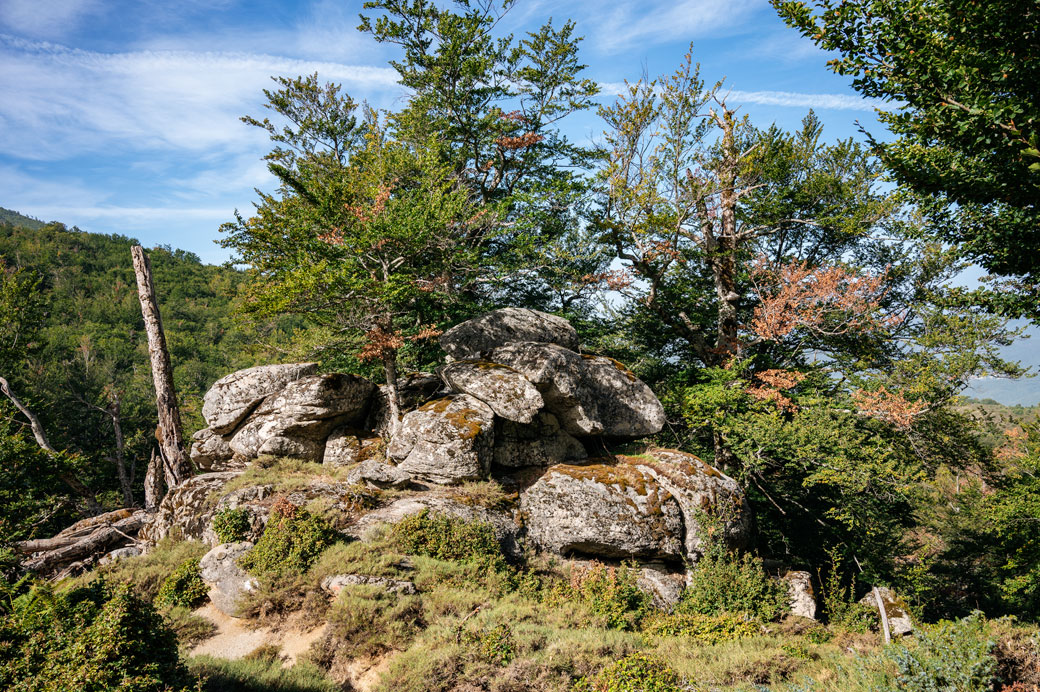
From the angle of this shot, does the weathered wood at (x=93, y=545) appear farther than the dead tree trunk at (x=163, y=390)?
No

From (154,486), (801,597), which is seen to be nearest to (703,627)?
(801,597)

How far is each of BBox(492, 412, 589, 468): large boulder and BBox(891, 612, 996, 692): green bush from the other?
8998 millimetres

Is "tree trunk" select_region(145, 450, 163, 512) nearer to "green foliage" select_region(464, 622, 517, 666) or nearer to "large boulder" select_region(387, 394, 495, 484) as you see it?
"large boulder" select_region(387, 394, 495, 484)

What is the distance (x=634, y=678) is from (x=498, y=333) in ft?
36.8

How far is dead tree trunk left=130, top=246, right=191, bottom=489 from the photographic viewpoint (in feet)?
49.0

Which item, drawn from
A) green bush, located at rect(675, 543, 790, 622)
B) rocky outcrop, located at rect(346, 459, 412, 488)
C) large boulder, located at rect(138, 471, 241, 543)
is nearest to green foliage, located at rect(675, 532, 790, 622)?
green bush, located at rect(675, 543, 790, 622)

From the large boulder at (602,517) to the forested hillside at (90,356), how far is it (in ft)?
34.6

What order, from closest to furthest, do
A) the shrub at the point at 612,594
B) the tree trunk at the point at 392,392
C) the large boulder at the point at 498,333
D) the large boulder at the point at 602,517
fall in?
the shrub at the point at 612,594 < the large boulder at the point at 602,517 < the tree trunk at the point at 392,392 < the large boulder at the point at 498,333

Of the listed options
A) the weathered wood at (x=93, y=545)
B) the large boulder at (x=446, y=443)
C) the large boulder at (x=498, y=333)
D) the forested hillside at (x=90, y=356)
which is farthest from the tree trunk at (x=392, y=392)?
the weathered wood at (x=93, y=545)

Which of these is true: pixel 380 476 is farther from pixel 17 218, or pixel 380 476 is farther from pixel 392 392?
pixel 17 218

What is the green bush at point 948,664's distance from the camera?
577 cm

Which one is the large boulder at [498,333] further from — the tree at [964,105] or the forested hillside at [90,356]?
the tree at [964,105]

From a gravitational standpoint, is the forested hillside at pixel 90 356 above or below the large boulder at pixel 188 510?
above

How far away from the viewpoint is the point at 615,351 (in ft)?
64.9
